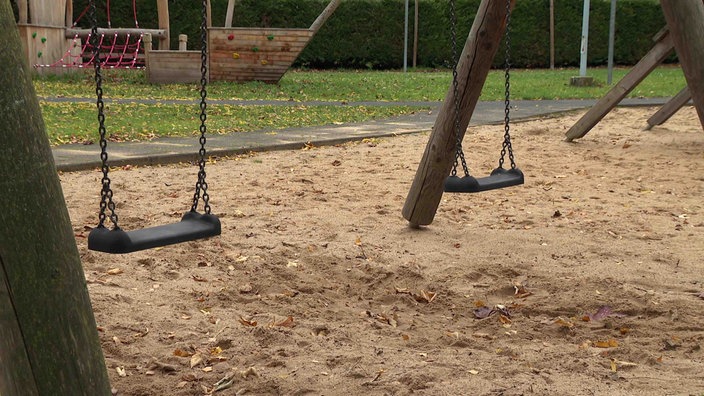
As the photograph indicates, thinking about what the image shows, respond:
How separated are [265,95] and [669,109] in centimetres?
730

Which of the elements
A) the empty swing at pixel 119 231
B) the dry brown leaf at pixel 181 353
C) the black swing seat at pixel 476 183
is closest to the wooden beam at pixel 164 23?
the black swing seat at pixel 476 183

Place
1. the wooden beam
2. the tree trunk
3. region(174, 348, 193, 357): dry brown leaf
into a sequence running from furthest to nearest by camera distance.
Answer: the wooden beam < region(174, 348, 193, 357): dry brown leaf < the tree trunk

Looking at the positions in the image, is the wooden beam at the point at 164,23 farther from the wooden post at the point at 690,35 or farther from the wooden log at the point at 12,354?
the wooden log at the point at 12,354

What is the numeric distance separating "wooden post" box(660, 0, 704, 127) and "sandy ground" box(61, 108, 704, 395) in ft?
3.62

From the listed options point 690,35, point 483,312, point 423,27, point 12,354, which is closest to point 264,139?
point 483,312

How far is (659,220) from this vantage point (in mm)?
6465

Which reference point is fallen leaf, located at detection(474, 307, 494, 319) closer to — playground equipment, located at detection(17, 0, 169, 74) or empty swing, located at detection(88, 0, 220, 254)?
empty swing, located at detection(88, 0, 220, 254)

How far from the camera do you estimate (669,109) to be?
34.2 ft

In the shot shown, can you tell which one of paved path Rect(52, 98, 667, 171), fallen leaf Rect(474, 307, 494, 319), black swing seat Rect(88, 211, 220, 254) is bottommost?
fallen leaf Rect(474, 307, 494, 319)

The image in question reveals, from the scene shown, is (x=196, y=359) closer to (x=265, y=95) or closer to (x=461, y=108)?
(x=461, y=108)

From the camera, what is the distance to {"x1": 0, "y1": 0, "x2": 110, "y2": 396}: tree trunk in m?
2.44

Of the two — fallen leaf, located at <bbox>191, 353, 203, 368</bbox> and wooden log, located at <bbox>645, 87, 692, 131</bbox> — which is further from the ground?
wooden log, located at <bbox>645, 87, 692, 131</bbox>

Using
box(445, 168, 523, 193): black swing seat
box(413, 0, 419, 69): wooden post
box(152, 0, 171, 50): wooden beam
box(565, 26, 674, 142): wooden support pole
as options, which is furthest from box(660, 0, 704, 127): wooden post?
box(413, 0, 419, 69): wooden post

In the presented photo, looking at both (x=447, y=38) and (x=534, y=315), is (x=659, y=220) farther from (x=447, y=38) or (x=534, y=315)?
(x=447, y=38)
